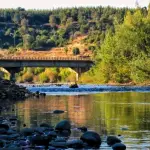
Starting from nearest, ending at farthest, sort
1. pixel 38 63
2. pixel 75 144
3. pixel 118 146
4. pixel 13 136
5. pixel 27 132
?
pixel 118 146, pixel 75 144, pixel 13 136, pixel 27 132, pixel 38 63

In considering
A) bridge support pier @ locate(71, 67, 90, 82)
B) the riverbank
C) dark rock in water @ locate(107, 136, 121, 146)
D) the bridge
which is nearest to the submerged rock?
dark rock in water @ locate(107, 136, 121, 146)

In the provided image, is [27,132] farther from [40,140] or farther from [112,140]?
[112,140]

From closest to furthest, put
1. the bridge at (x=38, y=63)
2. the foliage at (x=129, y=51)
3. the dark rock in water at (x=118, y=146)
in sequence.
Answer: the dark rock in water at (x=118, y=146) < the foliage at (x=129, y=51) < the bridge at (x=38, y=63)

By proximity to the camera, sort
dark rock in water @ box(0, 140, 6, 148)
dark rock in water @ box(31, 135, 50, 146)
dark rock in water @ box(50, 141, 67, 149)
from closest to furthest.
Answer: dark rock in water @ box(0, 140, 6, 148) < dark rock in water @ box(50, 141, 67, 149) < dark rock in water @ box(31, 135, 50, 146)

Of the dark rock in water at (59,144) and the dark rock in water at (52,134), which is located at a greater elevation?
the dark rock in water at (52,134)

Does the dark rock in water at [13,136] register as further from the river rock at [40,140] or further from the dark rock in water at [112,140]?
the dark rock in water at [112,140]

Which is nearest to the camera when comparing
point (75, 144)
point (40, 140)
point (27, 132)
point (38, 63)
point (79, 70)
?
point (75, 144)

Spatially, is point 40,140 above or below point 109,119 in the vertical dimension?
below

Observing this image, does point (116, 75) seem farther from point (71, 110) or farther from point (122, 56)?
point (71, 110)

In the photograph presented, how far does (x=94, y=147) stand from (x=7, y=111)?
24485mm

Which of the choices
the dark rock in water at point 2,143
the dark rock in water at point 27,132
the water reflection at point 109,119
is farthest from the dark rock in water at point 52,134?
the dark rock in water at point 2,143

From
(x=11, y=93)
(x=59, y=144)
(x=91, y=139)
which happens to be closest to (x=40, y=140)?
(x=59, y=144)

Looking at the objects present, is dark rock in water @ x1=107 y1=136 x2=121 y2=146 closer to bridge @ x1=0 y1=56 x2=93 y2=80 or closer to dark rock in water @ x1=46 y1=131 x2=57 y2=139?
dark rock in water @ x1=46 y1=131 x2=57 y2=139

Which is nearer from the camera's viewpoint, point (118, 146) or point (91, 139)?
point (118, 146)
